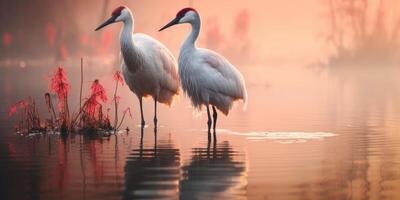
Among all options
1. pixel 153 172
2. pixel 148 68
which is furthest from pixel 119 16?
Answer: pixel 153 172

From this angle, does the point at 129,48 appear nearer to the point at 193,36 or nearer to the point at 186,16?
the point at 186,16

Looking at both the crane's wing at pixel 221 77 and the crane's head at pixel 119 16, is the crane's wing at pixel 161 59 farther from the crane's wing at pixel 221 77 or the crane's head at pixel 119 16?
the crane's wing at pixel 221 77

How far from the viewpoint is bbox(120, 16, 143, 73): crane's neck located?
19.0 metres

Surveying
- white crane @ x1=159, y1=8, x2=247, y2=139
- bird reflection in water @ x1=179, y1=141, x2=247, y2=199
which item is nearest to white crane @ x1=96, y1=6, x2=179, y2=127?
white crane @ x1=159, y1=8, x2=247, y2=139

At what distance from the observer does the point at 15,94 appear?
33719 mm

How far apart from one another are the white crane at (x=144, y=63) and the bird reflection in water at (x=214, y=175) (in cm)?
384

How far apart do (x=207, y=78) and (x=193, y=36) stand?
0.83 metres

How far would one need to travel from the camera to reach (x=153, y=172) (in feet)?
42.9

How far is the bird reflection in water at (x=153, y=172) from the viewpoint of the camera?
11.5 meters

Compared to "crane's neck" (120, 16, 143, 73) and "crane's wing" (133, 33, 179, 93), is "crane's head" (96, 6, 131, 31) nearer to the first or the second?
"crane's neck" (120, 16, 143, 73)

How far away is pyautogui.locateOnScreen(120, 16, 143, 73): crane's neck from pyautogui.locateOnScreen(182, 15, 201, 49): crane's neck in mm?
1113

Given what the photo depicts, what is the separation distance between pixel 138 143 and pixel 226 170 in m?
3.41

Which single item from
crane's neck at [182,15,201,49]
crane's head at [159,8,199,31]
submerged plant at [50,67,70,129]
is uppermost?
crane's head at [159,8,199,31]

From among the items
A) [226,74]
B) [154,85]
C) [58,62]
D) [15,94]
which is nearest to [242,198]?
[226,74]
